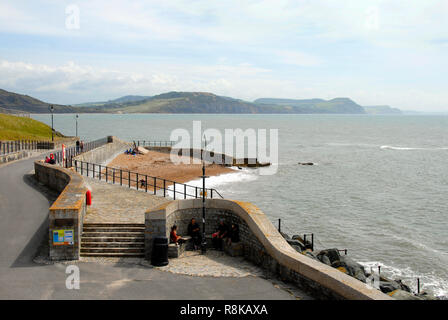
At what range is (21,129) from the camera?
2549 inches

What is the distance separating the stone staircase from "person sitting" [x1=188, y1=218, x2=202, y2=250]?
189 cm

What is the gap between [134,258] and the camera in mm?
14273

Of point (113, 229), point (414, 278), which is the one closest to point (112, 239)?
point (113, 229)

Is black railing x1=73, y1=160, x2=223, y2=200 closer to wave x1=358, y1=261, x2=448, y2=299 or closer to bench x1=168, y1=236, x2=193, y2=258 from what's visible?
bench x1=168, y1=236, x2=193, y2=258

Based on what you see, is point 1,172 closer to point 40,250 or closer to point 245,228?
point 40,250

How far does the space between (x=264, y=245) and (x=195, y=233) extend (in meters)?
3.62

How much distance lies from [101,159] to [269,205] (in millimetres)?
19820

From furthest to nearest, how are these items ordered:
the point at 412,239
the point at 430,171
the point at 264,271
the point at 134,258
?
the point at 430,171 < the point at 412,239 < the point at 134,258 < the point at 264,271

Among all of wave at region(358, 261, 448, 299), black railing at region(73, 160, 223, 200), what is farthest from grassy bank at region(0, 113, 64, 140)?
wave at region(358, 261, 448, 299)

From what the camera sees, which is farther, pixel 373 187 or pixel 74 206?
pixel 373 187

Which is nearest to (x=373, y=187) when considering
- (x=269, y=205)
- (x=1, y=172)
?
(x=269, y=205)

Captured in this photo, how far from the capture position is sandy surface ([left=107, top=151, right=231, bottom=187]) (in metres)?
49.2

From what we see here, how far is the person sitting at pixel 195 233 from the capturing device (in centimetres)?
1627
